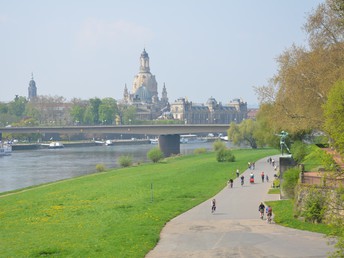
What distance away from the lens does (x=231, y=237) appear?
25.1 meters

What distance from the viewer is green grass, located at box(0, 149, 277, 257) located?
23.8m

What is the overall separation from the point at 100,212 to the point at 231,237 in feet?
33.1

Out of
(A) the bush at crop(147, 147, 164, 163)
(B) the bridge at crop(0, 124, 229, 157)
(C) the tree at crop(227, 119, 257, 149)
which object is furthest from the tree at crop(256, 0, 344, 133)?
(B) the bridge at crop(0, 124, 229, 157)

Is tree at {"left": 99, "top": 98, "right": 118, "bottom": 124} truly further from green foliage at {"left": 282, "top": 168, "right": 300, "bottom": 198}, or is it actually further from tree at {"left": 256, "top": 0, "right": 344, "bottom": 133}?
green foliage at {"left": 282, "top": 168, "right": 300, "bottom": 198}

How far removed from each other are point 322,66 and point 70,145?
348 ft

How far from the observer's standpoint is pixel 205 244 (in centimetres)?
2384

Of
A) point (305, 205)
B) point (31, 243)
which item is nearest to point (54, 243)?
point (31, 243)

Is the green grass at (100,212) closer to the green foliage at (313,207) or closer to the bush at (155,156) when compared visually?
the green foliage at (313,207)

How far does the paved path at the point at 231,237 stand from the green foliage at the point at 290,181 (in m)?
2.37

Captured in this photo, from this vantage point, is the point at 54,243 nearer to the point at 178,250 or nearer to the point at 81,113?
the point at 178,250

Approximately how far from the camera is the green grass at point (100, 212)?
23.8 m

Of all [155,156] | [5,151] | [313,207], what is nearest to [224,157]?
[155,156]

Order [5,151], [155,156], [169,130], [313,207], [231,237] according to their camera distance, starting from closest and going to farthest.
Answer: [231,237]
[313,207]
[155,156]
[169,130]
[5,151]

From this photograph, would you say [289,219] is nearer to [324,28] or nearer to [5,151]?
[324,28]
